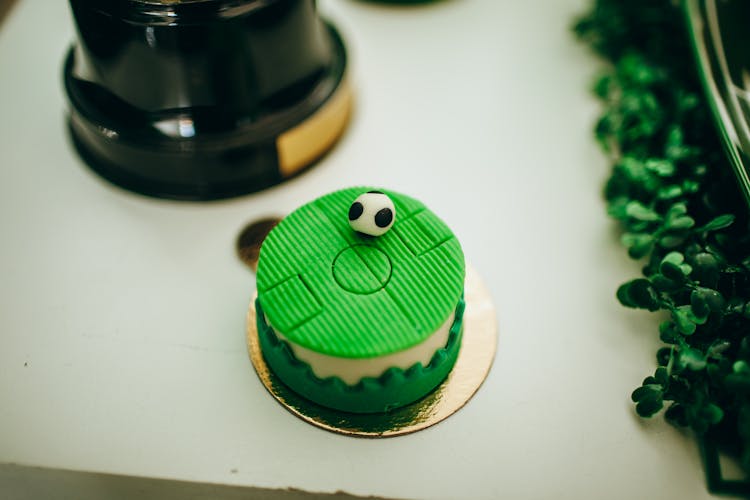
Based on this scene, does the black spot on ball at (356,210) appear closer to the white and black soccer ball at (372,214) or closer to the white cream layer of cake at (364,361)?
the white and black soccer ball at (372,214)

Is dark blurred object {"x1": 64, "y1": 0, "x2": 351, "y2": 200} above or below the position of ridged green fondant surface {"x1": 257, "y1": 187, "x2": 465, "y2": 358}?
above

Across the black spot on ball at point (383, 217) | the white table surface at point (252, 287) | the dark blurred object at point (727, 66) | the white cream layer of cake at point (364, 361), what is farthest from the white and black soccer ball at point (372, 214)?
the dark blurred object at point (727, 66)

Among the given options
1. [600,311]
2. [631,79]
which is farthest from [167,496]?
[631,79]

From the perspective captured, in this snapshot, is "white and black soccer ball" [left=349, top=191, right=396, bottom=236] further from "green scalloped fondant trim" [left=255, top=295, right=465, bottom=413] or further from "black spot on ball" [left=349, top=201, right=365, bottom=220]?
"green scalloped fondant trim" [left=255, top=295, right=465, bottom=413]

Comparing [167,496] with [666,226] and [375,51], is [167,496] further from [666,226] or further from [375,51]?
[375,51]

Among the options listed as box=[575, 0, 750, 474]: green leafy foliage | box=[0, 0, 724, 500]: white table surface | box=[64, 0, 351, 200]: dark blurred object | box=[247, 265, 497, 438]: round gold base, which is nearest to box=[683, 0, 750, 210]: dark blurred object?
box=[575, 0, 750, 474]: green leafy foliage

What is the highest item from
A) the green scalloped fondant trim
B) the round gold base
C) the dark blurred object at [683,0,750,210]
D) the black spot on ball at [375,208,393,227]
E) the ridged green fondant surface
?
the dark blurred object at [683,0,750,210]

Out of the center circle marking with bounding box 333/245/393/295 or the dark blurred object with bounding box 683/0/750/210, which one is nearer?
the center circle marking with bounding box 333/245/393/295
